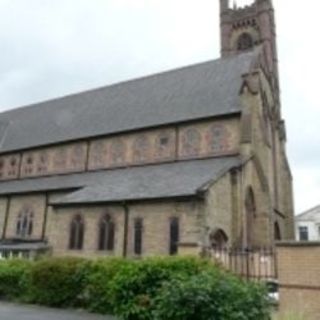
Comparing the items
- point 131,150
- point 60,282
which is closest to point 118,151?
point 131,150

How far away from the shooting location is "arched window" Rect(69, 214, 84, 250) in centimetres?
2475

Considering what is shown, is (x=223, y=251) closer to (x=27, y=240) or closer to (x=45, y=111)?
(x=27, y=240)

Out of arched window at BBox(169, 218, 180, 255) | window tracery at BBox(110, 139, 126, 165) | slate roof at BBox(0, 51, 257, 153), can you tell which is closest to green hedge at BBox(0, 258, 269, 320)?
arched window at BBox(169, 218, 180, 255)

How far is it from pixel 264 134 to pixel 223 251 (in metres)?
14.6

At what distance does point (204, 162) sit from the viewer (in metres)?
27.0

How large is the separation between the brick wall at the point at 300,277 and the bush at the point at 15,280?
10324mm

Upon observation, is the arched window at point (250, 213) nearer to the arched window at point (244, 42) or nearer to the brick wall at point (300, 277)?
the brick wall at point (300, 277)

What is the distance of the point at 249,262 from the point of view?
1507 cm

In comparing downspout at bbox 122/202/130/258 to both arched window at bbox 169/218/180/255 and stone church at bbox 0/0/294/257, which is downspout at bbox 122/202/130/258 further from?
arched window at bbox 169/218/180/255

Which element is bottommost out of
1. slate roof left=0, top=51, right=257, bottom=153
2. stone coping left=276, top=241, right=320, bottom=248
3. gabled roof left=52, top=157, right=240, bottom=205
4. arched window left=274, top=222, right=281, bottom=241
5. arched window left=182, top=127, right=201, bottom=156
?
stone coping left=276, top=241, right=320, bottom=248

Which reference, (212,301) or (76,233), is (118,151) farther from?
(212,301)

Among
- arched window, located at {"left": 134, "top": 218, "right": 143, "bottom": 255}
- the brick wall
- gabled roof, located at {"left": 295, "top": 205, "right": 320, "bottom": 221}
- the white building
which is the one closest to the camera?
the brick wall

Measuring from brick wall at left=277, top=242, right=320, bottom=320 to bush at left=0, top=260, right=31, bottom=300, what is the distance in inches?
406

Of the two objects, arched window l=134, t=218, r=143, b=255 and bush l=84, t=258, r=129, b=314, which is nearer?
bush l=84, t=258, r=129, b=314
